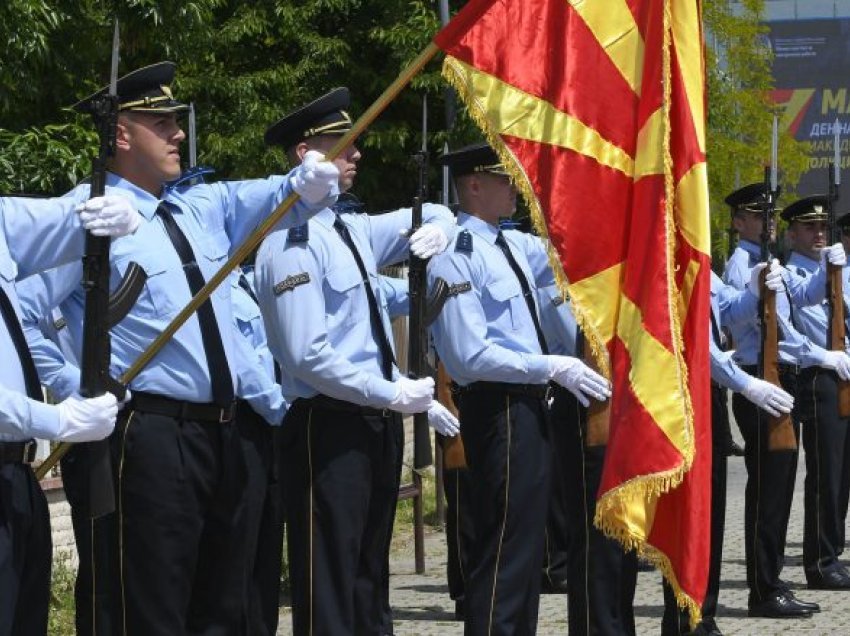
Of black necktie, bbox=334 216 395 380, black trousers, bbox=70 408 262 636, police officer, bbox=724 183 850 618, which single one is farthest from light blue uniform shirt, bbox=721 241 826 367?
black trousers, bbox=70 408 262 636

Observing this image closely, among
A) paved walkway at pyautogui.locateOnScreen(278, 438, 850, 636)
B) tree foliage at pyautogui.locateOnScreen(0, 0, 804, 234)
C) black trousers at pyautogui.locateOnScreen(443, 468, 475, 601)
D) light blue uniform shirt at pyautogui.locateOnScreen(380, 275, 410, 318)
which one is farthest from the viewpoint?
tree foliage at pyautogui.locateOnScreen(0, 0, 804, 234)

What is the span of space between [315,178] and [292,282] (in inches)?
34.9

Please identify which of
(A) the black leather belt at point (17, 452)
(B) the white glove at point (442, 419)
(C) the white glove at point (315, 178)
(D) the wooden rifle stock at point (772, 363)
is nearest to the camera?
(A) the black leather belt at point (17, 452)

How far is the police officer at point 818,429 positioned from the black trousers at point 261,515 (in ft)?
13.6

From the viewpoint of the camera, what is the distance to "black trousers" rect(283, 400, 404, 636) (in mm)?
6375

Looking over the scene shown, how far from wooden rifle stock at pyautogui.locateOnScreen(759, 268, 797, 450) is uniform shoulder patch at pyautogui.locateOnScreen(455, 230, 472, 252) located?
7.13ft

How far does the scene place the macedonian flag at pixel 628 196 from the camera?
5996 millimetres

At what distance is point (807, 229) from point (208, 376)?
226 inches

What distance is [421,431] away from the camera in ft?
23.2

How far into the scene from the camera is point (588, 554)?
7.69 m

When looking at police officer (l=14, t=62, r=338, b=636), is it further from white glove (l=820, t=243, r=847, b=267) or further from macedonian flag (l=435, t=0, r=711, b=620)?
white glove (l=820, t=243, r=847, b=267)

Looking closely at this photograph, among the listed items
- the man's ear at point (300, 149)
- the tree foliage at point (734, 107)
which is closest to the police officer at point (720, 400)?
the man's ear at point (300, 149)

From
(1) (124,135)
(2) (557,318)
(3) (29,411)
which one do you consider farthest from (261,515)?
(2) (557,318)

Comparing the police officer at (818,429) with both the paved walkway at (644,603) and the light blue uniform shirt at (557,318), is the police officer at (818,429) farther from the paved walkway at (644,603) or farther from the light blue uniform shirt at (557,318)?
the light blue uniform shirt at (557,318)
